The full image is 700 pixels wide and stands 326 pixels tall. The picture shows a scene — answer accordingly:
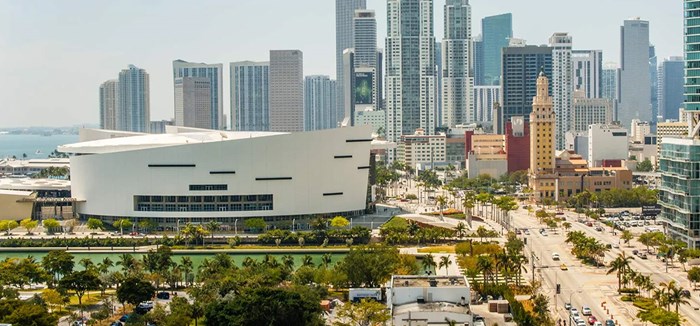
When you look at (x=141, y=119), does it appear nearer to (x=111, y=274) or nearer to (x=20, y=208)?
(x=20, y=208)

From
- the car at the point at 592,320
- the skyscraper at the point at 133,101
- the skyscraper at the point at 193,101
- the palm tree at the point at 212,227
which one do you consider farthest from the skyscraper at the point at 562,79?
the car at the point at 592,320

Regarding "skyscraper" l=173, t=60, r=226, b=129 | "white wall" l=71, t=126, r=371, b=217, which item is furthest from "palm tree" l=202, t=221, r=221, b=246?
→ "skyscraper" l=173, t=60, r=226, b=129

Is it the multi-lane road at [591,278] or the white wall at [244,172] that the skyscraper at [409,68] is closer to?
the white wall at [244,172]

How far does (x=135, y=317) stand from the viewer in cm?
3416

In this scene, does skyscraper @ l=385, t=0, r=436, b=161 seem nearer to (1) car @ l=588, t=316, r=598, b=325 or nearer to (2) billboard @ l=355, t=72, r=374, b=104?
(2) billboard @ l=355, t=72, r=374, b=104

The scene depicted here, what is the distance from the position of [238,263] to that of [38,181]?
100 ft

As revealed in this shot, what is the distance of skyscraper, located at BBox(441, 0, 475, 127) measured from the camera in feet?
503

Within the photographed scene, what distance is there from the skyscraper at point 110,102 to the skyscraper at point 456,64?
2712 inches

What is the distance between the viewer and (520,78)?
130 meters

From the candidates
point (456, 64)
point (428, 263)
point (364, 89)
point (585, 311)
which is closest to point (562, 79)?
point (456, 64)

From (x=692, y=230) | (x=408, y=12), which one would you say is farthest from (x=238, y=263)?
(x=408, y=12)

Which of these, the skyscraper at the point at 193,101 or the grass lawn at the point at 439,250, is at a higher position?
the skyscraper at the point at 193,101

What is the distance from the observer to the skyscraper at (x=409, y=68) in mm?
138375

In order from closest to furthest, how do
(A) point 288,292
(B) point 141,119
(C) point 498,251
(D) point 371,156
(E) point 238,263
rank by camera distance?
(A) point 288,292 → (C) point 498,251 → (E) point 238,263 → (D) point 371,156 → (B) point 141,119
